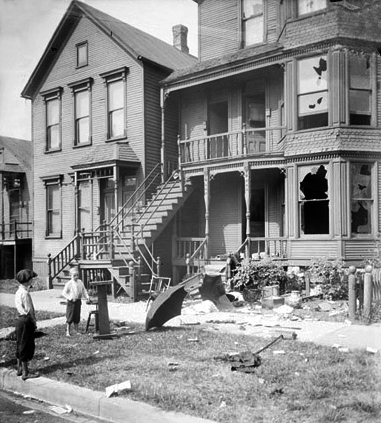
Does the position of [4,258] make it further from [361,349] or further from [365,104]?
[361,349]

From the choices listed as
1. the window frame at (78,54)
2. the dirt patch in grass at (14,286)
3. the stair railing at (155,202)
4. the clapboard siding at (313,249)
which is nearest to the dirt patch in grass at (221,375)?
the clapboard siding at (313,249)

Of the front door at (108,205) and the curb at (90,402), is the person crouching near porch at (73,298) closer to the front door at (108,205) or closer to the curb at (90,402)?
the curb at (90,402)

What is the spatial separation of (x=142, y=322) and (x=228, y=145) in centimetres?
891

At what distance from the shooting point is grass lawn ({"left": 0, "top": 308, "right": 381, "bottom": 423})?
5406 millimetres

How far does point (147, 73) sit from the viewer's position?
62.7ft

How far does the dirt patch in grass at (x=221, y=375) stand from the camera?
5.41 metres

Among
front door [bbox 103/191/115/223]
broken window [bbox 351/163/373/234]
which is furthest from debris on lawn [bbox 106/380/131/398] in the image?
front door [bbox 103/191/115/223]

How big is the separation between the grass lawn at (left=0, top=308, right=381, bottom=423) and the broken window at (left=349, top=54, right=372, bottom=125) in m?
8.65

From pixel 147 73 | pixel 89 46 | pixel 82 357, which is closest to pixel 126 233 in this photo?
pixel 147 73

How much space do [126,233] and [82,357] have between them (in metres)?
10.3

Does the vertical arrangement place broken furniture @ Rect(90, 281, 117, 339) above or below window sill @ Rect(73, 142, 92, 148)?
below

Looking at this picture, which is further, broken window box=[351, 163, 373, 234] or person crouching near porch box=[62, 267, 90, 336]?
broken window box=[351, 163, 373, 234]

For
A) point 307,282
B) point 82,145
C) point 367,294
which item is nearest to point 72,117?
point 82,145

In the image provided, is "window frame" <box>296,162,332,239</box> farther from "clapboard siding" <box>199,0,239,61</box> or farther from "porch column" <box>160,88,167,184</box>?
"clapboard siding" <box>199,0,239,61</box>
